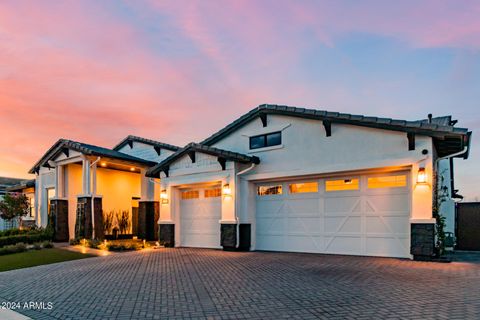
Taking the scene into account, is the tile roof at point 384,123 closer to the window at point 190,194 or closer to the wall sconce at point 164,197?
the window at point 190,194

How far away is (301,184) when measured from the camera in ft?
38.8

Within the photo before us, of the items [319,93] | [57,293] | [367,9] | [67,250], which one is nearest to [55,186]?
[67,250]

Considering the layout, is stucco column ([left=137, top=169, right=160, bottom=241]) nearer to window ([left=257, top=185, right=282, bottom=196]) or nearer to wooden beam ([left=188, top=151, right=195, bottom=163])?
wooden beam ([left=188, top=151, right=195, bottom=163])

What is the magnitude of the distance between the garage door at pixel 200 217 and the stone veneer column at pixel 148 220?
3941 millimetres

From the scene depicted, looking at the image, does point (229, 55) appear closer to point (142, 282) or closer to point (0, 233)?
point (142, 282)

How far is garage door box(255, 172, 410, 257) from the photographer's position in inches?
389

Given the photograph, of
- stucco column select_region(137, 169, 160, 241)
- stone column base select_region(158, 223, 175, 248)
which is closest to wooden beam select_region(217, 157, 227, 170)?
stone column base select_region(158, 223, 175, 248)

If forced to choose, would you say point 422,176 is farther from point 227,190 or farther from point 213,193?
point 213,193

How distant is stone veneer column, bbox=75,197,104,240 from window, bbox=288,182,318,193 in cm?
964

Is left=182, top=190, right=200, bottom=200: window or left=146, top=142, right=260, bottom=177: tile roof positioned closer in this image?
left=146, top=142, right=260, bottom=177: tile roof

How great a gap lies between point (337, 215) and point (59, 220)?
1396 cm

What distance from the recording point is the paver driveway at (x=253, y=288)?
4.95 meters

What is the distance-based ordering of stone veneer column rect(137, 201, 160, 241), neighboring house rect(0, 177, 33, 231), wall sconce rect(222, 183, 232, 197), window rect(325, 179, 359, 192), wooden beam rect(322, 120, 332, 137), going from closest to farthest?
window rect(325, 179, 359, 192) → wooden beam rect(322, 120, 332, 137) → wall sconce rect(222, 183, 232, 197) → stone veneer column rect(137, 201, 160, 241) → neighboring house rect(0, 177, 33, 231)

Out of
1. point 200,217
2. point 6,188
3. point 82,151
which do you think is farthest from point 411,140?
point 6,188
